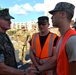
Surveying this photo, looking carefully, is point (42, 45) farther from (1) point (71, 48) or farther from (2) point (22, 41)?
(2) point (22, 41)

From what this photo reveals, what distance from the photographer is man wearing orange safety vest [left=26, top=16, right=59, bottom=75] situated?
4305mm

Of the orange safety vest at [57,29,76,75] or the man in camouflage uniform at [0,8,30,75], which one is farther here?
the man in camouflage uniform at [0,8,30,75]

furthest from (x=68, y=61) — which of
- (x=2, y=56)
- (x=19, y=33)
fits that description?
(x=19, y=33)

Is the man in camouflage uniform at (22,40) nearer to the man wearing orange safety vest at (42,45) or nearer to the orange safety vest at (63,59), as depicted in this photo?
the man wearing orange safety vest at (42,45)

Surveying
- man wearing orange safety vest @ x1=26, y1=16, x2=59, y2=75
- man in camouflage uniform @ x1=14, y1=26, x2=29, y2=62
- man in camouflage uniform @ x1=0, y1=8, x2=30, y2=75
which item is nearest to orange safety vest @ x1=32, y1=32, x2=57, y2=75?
man wearing orange safety vest @ x1=26, y1=16, x2=59, y2=75

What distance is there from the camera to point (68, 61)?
252 centimetres

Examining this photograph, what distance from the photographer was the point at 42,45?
441 centimetres

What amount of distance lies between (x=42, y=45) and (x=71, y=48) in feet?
6.56

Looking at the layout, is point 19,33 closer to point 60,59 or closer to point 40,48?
point 40,48

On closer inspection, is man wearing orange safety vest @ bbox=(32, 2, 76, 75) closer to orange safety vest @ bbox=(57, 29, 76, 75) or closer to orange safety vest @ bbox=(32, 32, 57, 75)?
orange safety vest @ bbox=(57, 29, 76, 75)

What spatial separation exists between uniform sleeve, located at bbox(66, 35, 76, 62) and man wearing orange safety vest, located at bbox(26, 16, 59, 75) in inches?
69.2

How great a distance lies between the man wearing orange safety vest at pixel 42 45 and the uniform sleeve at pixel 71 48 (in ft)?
5.77

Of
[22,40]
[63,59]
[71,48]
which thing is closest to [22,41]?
[22,40]

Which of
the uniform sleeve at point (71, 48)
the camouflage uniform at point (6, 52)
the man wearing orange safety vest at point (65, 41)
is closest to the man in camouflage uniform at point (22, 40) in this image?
the camouflage uniform at point (6, 52)
